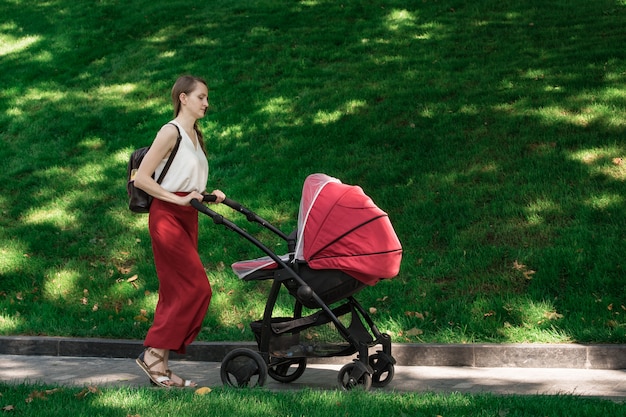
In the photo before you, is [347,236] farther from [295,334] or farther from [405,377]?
[405,377]

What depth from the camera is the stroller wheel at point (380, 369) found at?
588 centimetres

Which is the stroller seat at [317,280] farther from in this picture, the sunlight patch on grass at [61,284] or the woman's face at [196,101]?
the sunlight patch on grass at [61,284]

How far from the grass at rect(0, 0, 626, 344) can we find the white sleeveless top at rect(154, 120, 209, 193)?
2271 millimetres

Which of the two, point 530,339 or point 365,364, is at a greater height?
point 365,364

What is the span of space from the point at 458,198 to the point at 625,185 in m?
1.79

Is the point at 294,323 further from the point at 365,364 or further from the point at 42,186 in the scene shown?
the point at 42,186

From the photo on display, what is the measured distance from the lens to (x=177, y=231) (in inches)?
230

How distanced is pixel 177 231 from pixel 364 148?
556 centimetres

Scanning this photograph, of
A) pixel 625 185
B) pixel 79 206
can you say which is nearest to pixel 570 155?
pixel 625 185

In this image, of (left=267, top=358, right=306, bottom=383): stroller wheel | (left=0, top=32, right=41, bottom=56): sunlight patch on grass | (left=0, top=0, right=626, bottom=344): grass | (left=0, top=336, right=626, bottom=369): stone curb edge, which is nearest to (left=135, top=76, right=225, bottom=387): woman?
(left=267, top=358, right=306, bottom=383): stroller wheel

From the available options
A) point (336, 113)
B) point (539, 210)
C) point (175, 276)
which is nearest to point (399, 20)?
point (336, 113)

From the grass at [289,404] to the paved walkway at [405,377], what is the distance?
26.1 inches

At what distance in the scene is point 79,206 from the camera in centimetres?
1101

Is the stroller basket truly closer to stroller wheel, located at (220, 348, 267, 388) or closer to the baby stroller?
the baby stroller
